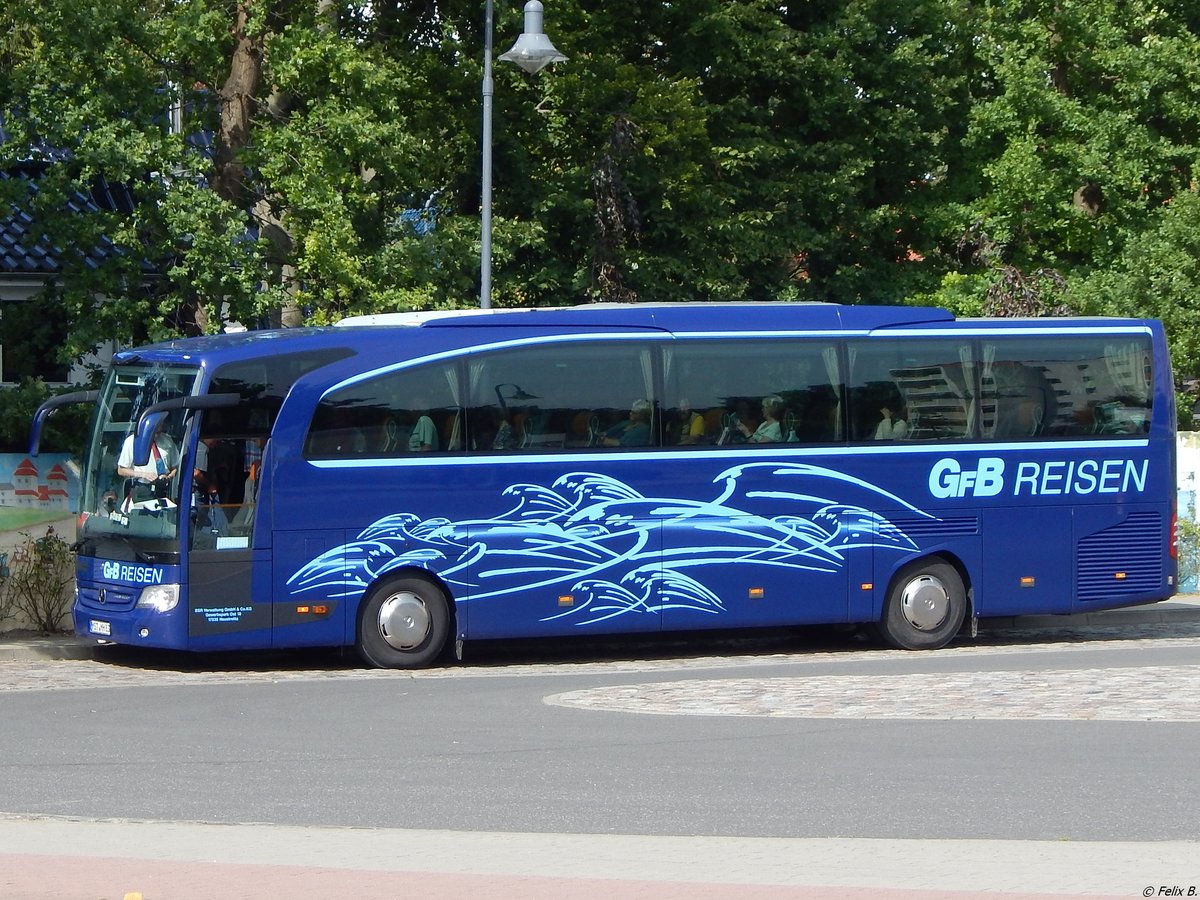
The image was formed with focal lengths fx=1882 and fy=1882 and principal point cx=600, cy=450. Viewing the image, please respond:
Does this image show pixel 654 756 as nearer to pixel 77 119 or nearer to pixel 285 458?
pixel 285 458

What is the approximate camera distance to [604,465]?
18219mm

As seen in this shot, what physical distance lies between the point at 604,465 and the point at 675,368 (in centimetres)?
121

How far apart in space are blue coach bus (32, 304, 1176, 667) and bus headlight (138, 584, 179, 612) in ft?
0.13

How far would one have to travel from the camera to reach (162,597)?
16.8 m

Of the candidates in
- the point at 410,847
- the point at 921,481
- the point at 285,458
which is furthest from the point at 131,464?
the point at 410,847

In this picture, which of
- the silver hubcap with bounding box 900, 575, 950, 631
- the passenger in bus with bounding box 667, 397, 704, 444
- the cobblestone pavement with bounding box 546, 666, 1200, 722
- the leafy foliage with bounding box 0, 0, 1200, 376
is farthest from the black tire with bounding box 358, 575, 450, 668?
the leafy foliage with bounding box 0, 0, 1200, 376

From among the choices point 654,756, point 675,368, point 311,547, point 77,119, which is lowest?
point 654,756

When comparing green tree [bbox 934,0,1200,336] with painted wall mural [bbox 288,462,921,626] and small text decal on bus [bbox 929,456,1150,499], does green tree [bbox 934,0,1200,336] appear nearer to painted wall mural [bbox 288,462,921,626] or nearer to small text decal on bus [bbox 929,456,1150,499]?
small text decal on bus [bbox 929,456,1150,499]

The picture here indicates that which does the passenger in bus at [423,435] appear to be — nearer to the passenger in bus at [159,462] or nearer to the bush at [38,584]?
the passenger in bus at [159,462]

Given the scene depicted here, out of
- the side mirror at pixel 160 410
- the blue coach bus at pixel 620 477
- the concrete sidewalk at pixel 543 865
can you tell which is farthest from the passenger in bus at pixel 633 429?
the concrete sidewalk at pixel 543 865

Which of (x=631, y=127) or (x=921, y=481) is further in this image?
(x=631, y=127)

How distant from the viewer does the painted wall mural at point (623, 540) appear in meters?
17.6

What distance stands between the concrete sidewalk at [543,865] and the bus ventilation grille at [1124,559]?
38.1ft

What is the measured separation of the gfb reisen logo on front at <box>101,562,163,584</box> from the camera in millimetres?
16922
